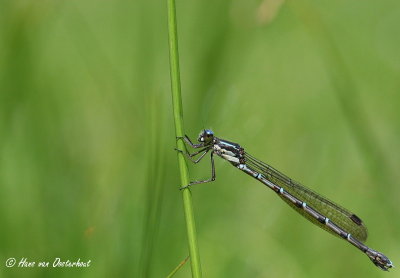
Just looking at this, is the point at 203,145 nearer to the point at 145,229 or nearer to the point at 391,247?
the point at 145,229

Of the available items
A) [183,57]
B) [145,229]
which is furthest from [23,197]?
[183,57]

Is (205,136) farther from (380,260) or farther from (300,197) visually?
(380,260)
